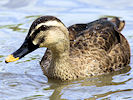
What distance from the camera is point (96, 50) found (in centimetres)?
1082

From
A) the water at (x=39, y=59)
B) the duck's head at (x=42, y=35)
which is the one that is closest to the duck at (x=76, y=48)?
the duck's head at (x=42, y=35)

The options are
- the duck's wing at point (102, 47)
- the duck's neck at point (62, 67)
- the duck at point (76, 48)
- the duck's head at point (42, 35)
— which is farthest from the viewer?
the duck's wing at point (102, 47)

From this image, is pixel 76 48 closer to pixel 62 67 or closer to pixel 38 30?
pixel 62 67

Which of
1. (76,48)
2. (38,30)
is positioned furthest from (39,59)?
(38,30)

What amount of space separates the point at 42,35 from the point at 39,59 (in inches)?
102

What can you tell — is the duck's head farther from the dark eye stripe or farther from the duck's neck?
the duck's neck

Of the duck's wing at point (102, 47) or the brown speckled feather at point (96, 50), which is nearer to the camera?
the brown speckled feather at point (96, 50)

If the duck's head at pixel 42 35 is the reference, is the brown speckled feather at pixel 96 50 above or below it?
below

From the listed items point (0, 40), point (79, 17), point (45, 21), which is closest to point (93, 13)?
point (79, 17)

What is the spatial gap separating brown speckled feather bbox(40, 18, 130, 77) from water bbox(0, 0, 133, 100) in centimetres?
25

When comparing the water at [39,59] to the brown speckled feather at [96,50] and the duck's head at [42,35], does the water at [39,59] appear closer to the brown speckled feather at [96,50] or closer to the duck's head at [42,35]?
the brown speckled feather at [96,50]

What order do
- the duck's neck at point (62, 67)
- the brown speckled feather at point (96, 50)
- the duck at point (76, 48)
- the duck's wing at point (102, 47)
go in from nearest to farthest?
the duck at point (76, 48)
the duck's neck at point (62, 67)
the brown speckled feather at point (96, 50)
the duck's wing at point (102, 47)

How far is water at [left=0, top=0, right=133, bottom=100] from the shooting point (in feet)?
30.9

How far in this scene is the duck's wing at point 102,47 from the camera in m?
10.7
